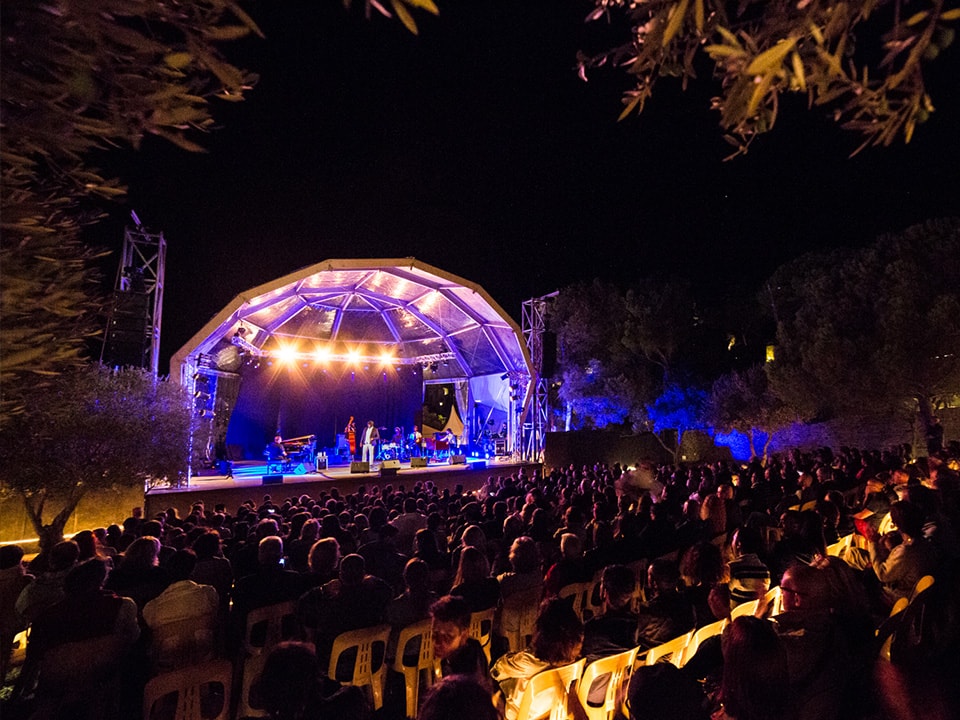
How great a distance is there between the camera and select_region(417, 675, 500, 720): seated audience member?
5.96 feet

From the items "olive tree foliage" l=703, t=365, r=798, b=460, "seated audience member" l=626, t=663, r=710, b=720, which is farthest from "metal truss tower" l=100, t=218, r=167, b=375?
"olive tree foliage" l=703, t=365, r=798, b=460

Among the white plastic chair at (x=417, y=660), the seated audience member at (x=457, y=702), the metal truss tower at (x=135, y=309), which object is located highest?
the metal truss tower at (x=135, y=309)

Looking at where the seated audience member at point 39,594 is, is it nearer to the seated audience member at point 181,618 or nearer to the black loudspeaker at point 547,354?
the seated audience member at point 181,618

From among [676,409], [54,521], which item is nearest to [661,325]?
[676,409]

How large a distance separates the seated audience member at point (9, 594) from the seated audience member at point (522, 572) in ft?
12.8

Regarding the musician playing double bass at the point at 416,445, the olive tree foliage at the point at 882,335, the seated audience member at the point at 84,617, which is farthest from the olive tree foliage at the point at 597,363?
the seated audience member at the point at 84,617

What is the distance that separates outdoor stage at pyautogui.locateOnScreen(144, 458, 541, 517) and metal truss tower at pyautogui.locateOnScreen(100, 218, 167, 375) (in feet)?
10.2

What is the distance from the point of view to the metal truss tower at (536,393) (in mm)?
19547

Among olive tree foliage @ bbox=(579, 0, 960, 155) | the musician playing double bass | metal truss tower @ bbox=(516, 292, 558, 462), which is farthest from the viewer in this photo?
the musician playing double bass

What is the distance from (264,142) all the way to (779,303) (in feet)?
83.1

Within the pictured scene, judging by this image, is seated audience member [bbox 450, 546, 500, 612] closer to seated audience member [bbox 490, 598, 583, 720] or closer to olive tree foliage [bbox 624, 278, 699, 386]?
seated audience member [bbox 490, 598, 583, 720]

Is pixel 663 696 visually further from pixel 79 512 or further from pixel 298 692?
pixel 79 512

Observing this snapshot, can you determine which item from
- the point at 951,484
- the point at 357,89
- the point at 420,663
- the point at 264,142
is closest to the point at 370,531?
the point at 420,663

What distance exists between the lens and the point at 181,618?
12.3 feet
